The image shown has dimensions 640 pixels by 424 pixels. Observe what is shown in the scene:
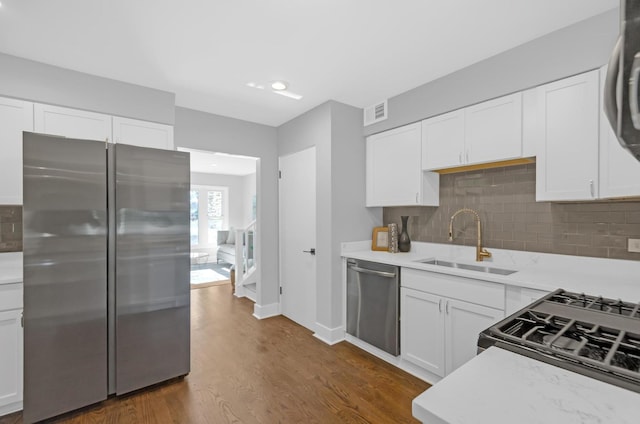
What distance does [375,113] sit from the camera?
3.38 metres

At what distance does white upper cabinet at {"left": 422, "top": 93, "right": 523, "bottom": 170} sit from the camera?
231 centimetres

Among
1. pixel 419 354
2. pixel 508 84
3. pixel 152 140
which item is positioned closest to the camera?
pixel 508 84

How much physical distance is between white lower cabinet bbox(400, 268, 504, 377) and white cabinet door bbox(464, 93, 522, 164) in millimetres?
1018

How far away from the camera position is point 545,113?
2150 millimetres

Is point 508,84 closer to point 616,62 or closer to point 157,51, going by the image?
point 616,62

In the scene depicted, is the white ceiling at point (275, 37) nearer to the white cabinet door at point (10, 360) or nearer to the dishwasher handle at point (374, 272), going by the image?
the dishwasher handle at point (374, 272)

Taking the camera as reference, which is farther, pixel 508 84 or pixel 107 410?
pixel 508 84

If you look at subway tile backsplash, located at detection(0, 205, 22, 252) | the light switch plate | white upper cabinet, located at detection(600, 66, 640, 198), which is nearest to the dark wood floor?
subway tile backsplash, located at detection(0, 205, 22, 252)

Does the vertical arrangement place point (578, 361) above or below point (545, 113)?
below

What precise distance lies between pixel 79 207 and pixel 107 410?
1450 mm

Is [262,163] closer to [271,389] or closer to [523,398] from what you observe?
[271,389]

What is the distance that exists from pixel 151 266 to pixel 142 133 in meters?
1.35

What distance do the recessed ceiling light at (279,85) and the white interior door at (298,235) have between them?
2.64 ft

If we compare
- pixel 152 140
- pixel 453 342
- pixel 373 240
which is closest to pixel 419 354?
pixel 453 342
